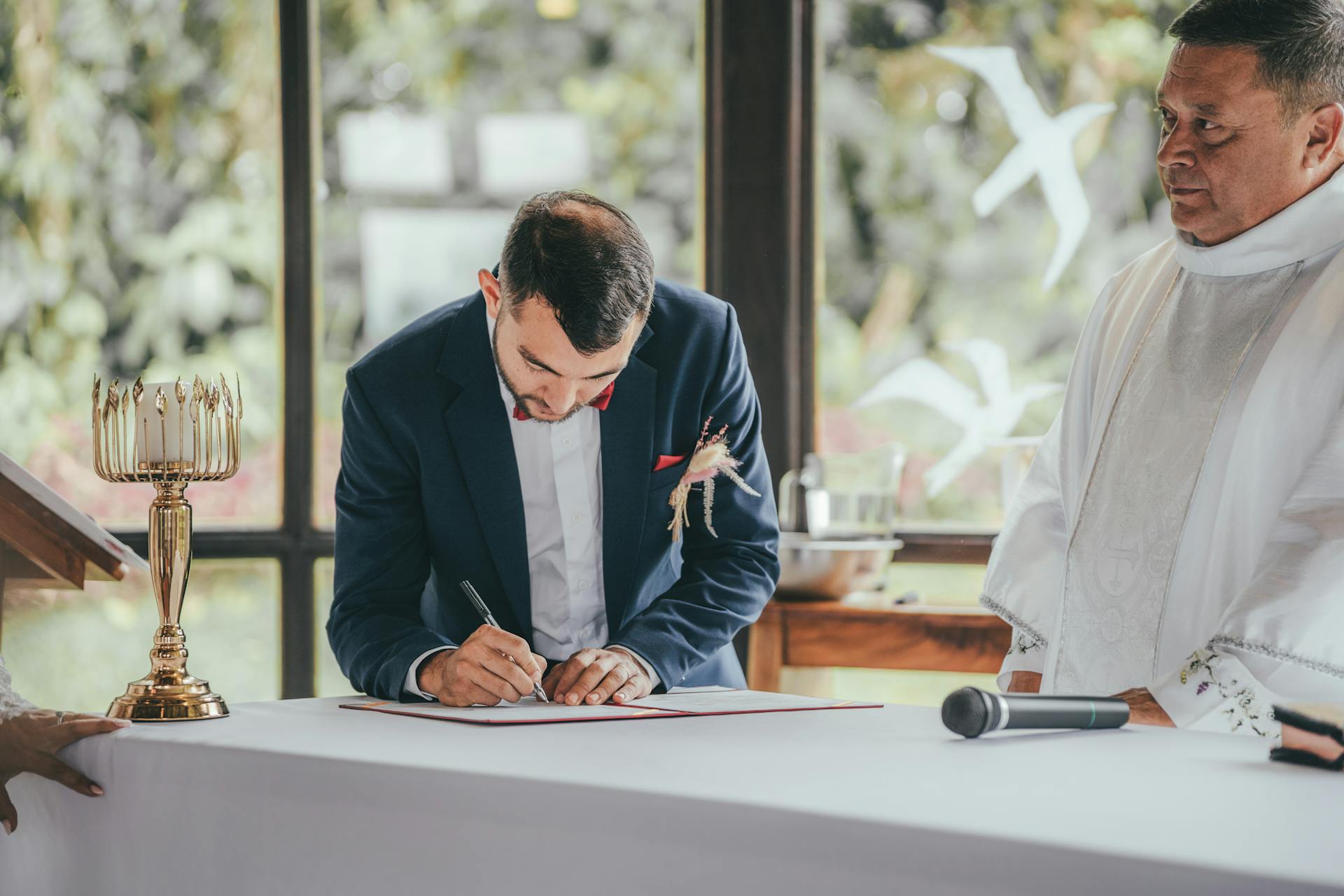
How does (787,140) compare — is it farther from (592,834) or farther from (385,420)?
(592,834)

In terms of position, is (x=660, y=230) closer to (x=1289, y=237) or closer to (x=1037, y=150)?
(x=1037, y=150)

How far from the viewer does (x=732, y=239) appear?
407cm

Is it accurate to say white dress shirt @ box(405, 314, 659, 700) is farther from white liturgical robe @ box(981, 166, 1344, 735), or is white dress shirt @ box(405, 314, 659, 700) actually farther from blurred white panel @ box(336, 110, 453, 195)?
blurred white panel @ box(336, 110, 453, 195)

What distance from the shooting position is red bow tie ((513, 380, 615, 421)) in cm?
202

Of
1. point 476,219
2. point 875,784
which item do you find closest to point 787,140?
point 476,219

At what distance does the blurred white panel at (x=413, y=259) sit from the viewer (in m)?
4.14

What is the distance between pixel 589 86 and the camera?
13.5ft

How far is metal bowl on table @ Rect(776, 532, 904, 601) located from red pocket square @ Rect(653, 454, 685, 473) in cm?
138

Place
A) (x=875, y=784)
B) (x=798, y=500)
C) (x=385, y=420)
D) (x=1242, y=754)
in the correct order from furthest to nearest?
(x=798, y=500) < (x=385, y=420) < (x=1242, y=754) < (x=875, y=784)

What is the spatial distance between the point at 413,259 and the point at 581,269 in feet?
7.99

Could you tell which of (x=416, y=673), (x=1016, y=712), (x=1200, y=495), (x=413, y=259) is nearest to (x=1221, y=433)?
(x=1200, y=495)

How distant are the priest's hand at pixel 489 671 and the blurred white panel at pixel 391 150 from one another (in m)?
2.64

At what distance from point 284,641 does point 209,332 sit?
0.98m

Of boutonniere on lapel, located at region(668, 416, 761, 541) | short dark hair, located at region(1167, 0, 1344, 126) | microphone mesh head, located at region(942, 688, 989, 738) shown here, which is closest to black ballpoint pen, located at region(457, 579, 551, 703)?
boutonniere on lapel, located at region(668, 416, 761, 541)
